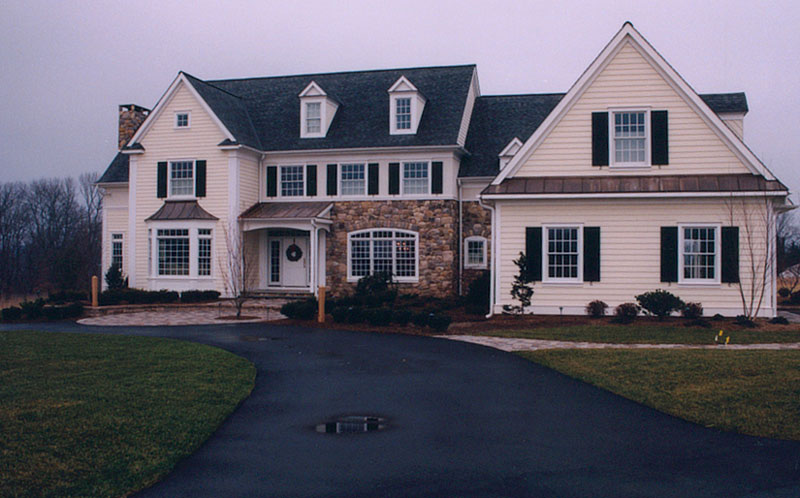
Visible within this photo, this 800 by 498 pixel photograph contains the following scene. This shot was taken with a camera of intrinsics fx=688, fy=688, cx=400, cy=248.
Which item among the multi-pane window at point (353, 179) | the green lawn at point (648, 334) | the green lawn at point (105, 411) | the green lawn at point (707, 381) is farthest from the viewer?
the multi-pane window at point (353, 179)

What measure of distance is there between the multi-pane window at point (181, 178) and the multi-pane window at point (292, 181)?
3.72 metres

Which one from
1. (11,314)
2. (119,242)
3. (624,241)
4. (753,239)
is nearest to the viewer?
(753,239)

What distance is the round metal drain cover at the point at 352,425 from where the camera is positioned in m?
7.97

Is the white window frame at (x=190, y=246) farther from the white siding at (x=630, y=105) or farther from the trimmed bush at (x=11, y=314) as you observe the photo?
the white siding at (x=630, y=105)

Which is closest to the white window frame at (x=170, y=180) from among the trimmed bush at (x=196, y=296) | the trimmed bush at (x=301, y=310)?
the trimmed bush at (x=196, y=296)

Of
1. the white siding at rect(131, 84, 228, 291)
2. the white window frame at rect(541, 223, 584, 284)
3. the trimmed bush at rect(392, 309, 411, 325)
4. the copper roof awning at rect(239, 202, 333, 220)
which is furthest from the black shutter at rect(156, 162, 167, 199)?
the white window frame at rect(541, 223, 584, 284)

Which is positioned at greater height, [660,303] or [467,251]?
[467,251]

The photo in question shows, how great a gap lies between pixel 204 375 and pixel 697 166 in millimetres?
15665

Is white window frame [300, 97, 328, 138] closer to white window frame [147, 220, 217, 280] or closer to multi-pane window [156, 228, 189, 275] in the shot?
white window frame [147, 220, 217, 280]

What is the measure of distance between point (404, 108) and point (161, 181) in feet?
34.3

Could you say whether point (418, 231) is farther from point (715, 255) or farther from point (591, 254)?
point (715, 255)

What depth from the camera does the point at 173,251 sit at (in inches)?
1105

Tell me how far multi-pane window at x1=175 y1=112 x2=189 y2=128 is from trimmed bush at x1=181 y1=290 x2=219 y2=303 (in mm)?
7035

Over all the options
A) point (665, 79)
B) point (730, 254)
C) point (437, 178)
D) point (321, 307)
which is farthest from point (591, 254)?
point (437, 178)
